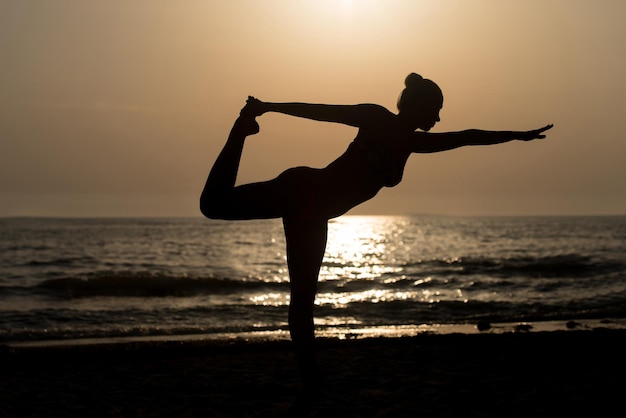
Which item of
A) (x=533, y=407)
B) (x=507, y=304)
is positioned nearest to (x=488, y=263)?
(x=507, y=304)

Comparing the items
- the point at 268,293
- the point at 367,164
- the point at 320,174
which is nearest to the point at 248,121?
the point at 320,174

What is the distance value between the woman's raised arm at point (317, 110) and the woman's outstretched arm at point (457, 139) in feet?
1.50

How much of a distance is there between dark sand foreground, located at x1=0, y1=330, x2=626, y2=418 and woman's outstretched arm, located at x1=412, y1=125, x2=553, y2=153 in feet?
8.47

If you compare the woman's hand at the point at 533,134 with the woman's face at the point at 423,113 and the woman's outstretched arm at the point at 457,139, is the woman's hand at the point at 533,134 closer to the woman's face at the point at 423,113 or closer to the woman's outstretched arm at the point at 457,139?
the woman's outstretched arm at the point at 457,139

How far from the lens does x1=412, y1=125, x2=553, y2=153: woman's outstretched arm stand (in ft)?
15.8

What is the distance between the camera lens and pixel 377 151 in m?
4.72

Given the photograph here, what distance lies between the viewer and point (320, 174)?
470 cm

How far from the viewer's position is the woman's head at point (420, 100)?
4.84m

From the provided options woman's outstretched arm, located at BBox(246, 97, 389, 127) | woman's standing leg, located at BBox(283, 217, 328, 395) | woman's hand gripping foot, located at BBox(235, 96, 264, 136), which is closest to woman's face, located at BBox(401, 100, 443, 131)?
woman's outstretched arm, located at BBox(246, 97, 389, 127)

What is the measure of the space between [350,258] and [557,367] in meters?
32.2

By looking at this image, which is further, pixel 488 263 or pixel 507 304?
pixel 488 263

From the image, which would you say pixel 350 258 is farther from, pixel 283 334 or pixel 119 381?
pixel 119 381

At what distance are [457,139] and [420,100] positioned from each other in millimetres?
352

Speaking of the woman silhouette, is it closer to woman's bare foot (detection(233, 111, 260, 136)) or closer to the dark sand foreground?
woman's bare foot (detection(233, 111, 260, 136))
